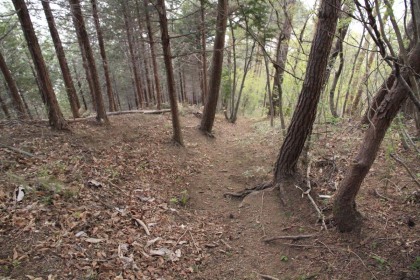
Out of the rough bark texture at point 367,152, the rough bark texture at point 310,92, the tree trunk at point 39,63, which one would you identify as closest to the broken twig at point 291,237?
the rough bark texture at point 367,152

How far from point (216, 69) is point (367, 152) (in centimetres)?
669

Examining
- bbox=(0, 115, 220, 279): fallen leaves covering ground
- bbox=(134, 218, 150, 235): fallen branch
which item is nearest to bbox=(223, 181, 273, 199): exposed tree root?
bbox=(0, 115, 220, 279): fallen leaves covering ground

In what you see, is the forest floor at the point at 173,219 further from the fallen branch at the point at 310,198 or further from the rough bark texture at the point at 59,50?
the rough bark texture at the point at 59,50

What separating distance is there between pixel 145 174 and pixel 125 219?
6.42ft

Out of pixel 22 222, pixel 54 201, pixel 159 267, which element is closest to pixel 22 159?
pixel 54 201

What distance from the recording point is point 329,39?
3.94m

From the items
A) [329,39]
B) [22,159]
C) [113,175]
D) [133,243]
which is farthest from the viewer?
[113,175]

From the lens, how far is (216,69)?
351 inches

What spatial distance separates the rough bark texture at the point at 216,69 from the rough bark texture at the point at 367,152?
5752mm

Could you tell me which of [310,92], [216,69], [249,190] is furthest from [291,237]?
[216,69]

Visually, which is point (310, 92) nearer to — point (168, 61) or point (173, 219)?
point (173, 219)

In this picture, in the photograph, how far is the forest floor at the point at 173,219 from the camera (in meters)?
3.12

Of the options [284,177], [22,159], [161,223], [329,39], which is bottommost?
[161,223]

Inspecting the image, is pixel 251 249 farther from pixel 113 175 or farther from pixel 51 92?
pixel 51 92
